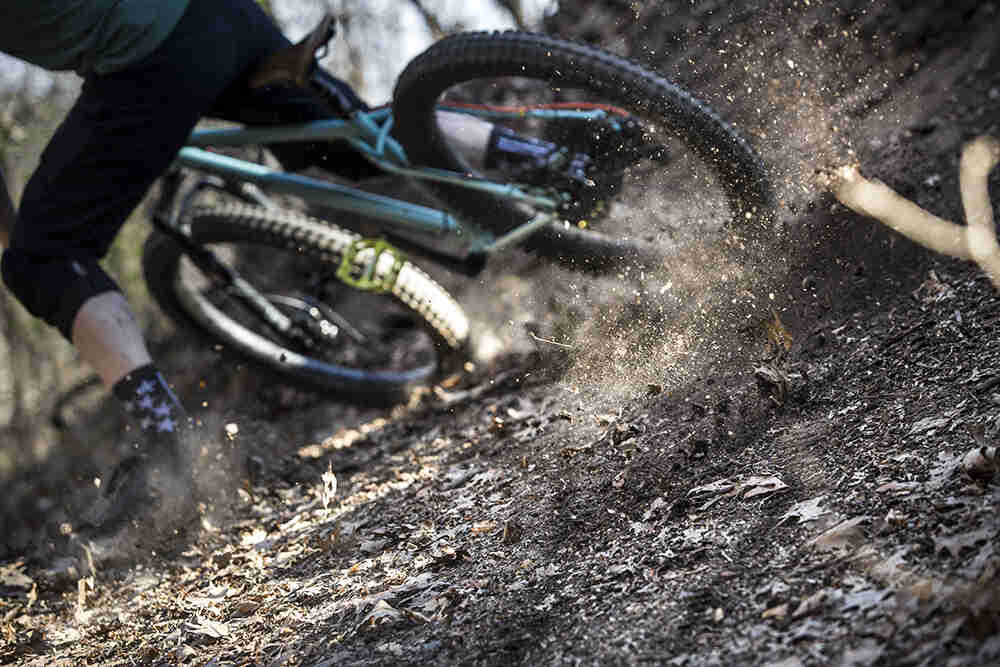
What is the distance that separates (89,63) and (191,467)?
4.22ft

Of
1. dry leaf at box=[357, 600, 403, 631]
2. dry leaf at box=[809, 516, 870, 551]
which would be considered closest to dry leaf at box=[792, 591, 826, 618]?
dry leaf at box=[809, 516, 870, 551]

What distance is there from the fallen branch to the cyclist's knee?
7.61 feet

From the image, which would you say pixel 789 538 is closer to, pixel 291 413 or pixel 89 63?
pixel 89 63

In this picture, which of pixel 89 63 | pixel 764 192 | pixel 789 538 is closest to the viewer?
pixel 789 538

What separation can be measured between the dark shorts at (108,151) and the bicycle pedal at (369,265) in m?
0.87

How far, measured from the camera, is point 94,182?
7.86ft

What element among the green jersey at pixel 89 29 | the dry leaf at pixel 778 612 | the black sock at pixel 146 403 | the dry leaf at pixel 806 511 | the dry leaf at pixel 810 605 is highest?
the green jersey at pixel 89 29

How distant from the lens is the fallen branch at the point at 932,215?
7.16 feet

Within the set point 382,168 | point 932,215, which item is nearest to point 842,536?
point 932,215

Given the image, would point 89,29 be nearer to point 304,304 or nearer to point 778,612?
point 304,304

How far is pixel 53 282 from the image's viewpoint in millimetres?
2455

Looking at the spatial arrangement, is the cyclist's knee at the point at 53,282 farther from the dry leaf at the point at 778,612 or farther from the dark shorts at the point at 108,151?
the dry leaf at the point at 778,612

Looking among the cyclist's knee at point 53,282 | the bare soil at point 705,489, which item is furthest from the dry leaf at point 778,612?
the cyclist's knee at point 53,282

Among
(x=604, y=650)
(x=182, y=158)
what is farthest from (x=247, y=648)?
(x=182, y=158)
